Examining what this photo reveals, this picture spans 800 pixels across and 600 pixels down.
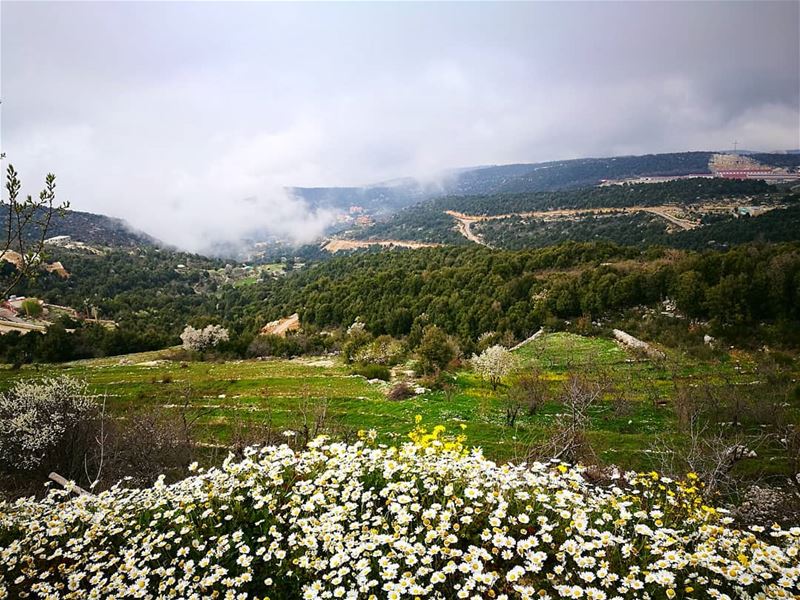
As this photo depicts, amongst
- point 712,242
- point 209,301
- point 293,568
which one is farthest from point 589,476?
point 209,301

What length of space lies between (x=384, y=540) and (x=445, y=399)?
21.8 m

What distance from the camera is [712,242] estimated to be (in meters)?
86.1

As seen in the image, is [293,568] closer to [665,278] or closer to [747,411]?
[747,411]

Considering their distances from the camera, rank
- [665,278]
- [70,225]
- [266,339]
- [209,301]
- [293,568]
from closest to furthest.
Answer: [293,568] → [665,278] → [266,339] → [209,301] → [70,225]

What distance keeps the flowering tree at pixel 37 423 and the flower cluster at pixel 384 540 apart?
8.63 m

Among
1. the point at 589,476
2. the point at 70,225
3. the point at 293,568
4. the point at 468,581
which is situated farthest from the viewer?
the point at 70,225

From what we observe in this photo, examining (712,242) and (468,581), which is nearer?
(468,581)

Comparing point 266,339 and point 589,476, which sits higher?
point 589,476

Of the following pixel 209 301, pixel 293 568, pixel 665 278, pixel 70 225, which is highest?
pixel 70 225

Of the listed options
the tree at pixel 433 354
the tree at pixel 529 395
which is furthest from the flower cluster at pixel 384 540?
the tree at pixel 433 354

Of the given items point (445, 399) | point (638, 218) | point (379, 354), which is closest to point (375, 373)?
point (445, 399)

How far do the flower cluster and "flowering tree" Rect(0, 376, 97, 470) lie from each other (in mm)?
8631

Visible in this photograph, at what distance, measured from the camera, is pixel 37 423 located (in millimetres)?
12953

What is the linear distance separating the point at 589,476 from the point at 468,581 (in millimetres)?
6254
